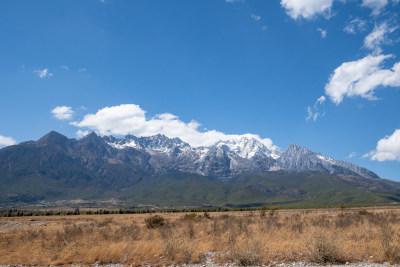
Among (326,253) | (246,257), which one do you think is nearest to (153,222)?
→ (246,257)

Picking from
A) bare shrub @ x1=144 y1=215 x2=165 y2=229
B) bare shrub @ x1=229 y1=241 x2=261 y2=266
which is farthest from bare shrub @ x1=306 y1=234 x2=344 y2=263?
bare shrub @ x1=144 y1=215 x2=165 y2=229

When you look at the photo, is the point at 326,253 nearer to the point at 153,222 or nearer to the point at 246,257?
the point at 246,257

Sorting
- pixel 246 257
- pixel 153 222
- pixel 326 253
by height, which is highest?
pixel 326 253

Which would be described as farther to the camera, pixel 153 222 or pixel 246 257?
pixel 153 222

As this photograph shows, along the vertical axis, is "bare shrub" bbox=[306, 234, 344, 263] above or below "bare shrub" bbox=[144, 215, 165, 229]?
above

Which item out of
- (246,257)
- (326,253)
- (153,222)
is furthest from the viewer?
(153,222)

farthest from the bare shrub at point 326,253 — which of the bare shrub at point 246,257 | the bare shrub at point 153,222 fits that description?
the bare shrub at point 153,222

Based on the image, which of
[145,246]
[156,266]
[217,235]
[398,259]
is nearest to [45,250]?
[145,246]

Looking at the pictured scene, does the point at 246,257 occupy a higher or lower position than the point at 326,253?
lower

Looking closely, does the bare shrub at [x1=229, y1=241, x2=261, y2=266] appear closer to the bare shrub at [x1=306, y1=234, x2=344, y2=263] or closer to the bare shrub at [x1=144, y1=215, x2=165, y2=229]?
the bare shrub at [x1=306, y1=234, x2=344, y2=263]

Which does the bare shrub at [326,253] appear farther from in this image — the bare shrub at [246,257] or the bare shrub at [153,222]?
the bare shrub at [153,222]

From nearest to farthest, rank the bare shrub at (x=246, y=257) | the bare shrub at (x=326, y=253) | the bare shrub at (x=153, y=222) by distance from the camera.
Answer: the bare shrub at (x=326, y=253)
the bare shrub at (x=246, y=257)
the bare shrub at (x=153, y=222)

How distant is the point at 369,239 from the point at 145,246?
1589 centimetres

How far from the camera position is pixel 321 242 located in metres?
15.6
